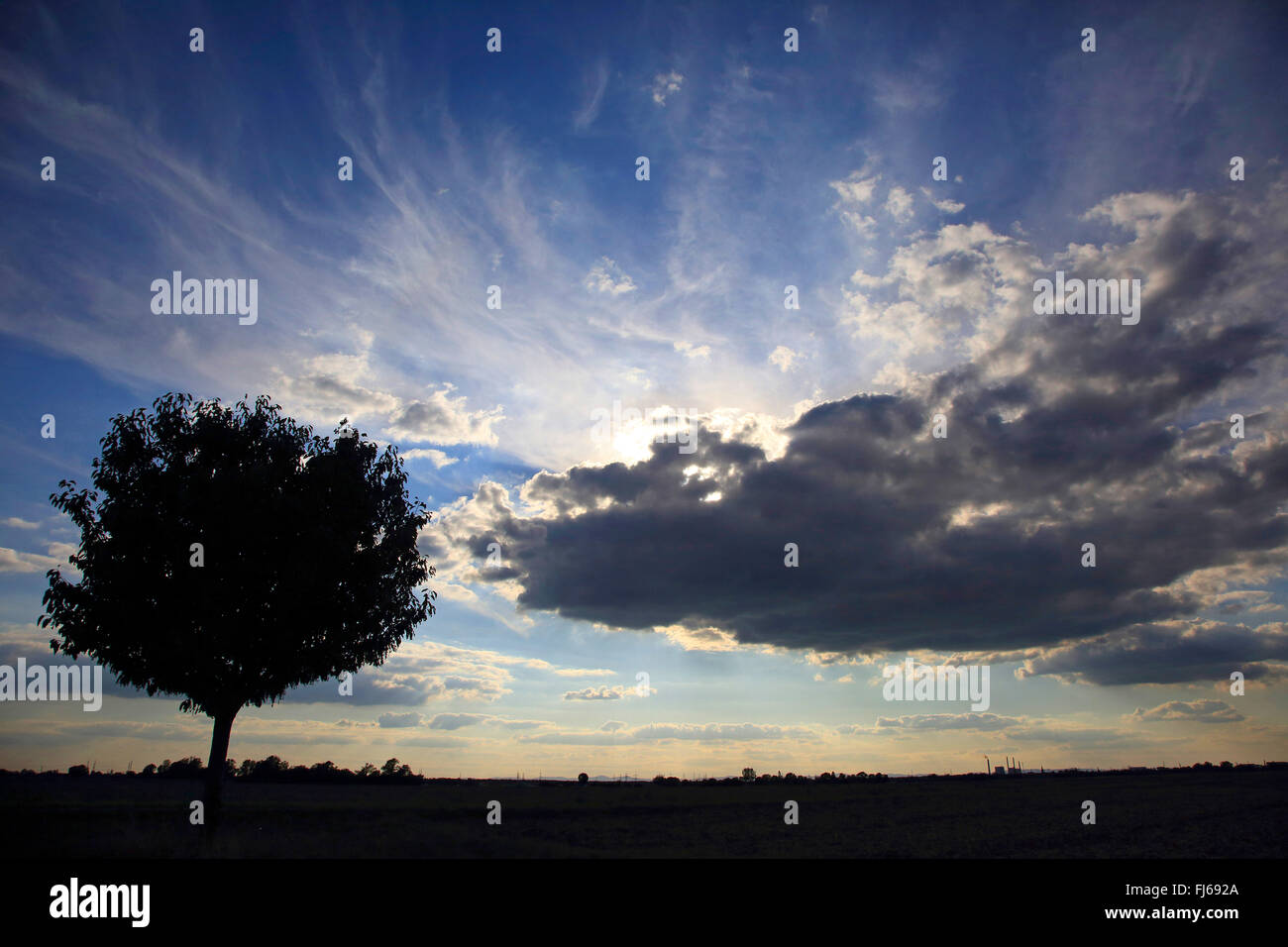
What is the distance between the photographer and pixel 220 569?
24.3 metres

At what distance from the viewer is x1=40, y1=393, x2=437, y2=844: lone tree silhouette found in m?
24.0

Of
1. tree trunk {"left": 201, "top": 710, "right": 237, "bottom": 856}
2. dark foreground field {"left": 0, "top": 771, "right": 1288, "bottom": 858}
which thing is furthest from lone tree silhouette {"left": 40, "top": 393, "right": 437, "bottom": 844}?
dark foreground field {"left": 0, "top": 771, "right": 1288, "bottom": 858}

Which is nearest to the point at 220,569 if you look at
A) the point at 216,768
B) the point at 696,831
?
the point at 216,768

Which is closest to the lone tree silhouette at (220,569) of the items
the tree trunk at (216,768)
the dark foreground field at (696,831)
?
the tree trunk at (216,768)

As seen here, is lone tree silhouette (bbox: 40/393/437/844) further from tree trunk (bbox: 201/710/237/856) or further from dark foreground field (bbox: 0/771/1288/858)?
dark foreground field (bbox: 0/771/1288/858)

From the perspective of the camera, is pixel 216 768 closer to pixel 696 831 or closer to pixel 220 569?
pixel 220 569

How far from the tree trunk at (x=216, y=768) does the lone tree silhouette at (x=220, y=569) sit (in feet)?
0.18

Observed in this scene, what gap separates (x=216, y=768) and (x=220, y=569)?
24.2 feet

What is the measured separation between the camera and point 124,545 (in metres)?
24.0
